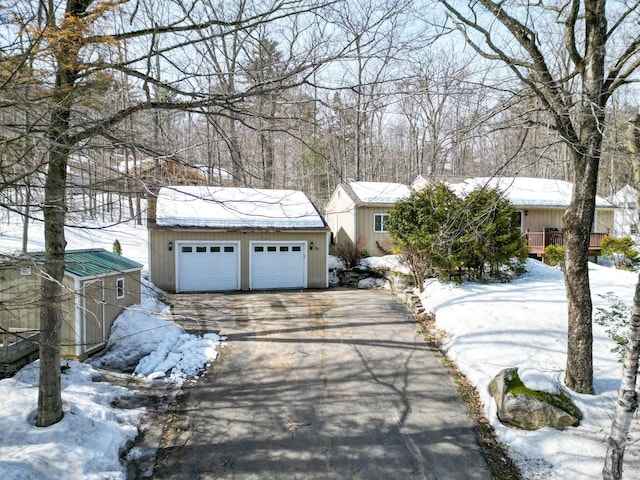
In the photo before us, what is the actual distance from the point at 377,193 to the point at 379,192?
194mm

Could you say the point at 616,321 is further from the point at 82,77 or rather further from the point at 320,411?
the point at 82,77

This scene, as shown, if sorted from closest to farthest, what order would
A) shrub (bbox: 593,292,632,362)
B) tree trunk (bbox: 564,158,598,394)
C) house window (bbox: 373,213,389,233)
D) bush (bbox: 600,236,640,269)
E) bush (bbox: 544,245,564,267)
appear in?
tree trunk (bbox: 564,158,598,394)
shrub (bbox: 593,292,632,362)
bush (bbox: 544,245,564,267)
bush (bbox: 600,236,640,269)
house window (bbox: 373,213,389,233)

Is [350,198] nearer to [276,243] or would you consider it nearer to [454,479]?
[276,243]

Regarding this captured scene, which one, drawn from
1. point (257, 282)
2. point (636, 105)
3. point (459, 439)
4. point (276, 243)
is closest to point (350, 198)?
point (276, 243)

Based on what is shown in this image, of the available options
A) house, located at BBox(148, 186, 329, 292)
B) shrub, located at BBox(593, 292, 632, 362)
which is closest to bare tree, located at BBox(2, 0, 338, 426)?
shrub, located at BBox(593, 292, 632, 362)

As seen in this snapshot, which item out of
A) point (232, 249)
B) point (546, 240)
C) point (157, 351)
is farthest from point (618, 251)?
point (157, 351)

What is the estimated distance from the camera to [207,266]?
1380cm

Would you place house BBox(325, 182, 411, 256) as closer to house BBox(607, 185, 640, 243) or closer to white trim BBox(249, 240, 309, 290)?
white trim BBox(249, 240, 309, 290)

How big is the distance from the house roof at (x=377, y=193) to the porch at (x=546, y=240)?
222 inches

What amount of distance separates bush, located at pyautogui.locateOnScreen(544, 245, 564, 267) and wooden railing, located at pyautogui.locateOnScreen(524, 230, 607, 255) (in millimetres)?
1148

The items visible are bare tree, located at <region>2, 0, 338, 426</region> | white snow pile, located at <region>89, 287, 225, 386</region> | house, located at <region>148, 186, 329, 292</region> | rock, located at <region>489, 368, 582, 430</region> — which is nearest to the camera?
bare tree, located at <region>2, 0, 338, 426</region>

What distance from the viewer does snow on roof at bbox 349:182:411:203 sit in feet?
59.4

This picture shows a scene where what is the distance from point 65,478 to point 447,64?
6.44m

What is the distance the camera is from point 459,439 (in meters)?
5.22
